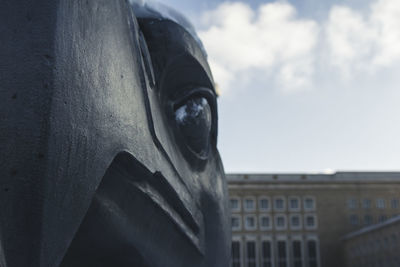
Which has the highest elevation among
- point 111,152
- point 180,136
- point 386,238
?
point 386,238

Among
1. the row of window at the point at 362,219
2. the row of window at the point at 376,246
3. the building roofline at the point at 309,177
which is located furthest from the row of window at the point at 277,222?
the row of window at the point at 376,246

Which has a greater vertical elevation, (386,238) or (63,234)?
(386,238)

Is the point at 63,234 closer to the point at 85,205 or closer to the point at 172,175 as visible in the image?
the point at 85,205

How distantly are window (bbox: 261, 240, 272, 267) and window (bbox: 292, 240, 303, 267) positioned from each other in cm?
176

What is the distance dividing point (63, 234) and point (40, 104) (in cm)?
15

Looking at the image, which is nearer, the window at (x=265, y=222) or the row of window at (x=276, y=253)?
the row of window at (x=276, y=253)

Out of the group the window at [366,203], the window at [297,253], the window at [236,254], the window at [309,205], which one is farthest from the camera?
the window at [366,203]

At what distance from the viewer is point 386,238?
31.0 meters

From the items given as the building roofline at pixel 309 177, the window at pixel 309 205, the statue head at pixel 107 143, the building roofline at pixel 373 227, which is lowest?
the statue head at pixel 107 143

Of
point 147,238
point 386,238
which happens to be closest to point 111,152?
point 147,238

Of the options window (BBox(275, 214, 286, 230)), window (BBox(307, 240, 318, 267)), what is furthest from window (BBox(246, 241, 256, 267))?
window (BBox(307, 240, 318, 267))

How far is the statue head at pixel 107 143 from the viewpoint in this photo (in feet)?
1.83

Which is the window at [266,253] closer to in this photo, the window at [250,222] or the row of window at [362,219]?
the window at [250,222]

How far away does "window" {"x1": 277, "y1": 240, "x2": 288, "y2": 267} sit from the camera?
3791 centimetres
